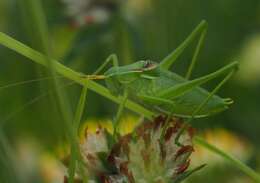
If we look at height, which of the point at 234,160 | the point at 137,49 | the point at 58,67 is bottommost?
the point at 234,160

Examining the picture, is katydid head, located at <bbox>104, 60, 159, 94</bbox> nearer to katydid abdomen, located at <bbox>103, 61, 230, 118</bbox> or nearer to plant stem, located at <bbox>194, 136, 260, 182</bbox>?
katydid abdomen, located at <bbox>103, 61, 230, 118</bbox>

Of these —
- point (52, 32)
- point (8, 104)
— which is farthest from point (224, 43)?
point (8, 104)

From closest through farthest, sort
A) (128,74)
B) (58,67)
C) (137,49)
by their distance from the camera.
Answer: (58,67) < (128,74) < (137,49)

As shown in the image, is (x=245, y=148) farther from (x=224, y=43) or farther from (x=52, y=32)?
(x=52, y=32)

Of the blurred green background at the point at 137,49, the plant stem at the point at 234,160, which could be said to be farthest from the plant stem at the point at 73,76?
the blurred green background at the point at 137,49

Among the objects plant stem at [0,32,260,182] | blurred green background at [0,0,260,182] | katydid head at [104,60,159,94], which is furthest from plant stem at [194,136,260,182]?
blurred green background at [0,0,260,182]

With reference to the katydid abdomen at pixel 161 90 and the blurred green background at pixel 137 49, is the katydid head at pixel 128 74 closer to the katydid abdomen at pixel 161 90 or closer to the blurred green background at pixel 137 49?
the katydid abdomen at pixel 161 90

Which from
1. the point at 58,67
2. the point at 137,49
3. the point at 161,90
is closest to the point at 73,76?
the point at 58,67

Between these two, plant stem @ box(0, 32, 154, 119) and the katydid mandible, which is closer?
plant stem @ box(0, 32, 154, 119)

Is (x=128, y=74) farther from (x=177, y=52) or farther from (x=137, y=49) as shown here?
(x=137, y=49)
